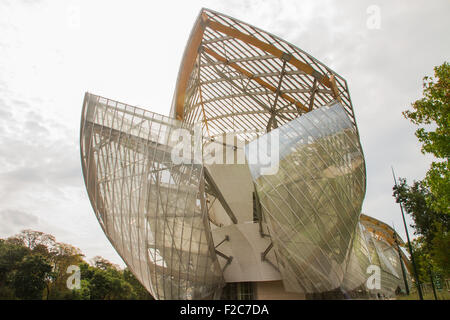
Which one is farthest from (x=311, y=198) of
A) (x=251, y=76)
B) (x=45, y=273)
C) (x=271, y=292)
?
(x=45, y=273)

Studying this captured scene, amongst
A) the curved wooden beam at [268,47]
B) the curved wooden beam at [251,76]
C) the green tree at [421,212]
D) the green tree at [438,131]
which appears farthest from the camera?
the green tree at [421,212]

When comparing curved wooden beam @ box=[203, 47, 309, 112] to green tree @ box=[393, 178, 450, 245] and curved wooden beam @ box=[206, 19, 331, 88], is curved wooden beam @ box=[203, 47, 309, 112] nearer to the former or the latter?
curved wooden beam @ box=[206, 19, 331, 88]

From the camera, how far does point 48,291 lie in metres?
35.0

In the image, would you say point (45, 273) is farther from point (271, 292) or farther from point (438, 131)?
point (438, 131)

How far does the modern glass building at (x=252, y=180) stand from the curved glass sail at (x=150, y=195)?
0.06 m

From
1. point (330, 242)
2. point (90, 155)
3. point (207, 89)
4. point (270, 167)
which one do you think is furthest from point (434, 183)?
point (207, 89)

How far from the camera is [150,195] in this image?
56.3 ft

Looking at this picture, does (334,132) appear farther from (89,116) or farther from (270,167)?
(89,116)

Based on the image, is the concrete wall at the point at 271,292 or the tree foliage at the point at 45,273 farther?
the tree foliage at the point at 45,273

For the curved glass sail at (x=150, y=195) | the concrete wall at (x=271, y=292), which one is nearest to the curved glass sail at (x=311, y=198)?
the curved glass sail at (x=150, y=195)

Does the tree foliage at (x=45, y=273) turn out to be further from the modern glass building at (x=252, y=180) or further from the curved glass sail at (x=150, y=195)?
the curved glass sail at (x=150, y=195)

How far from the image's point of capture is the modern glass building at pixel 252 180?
16.3 metres

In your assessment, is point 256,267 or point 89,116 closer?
point 89,116

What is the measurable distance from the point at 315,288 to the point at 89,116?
16546 millimetres
